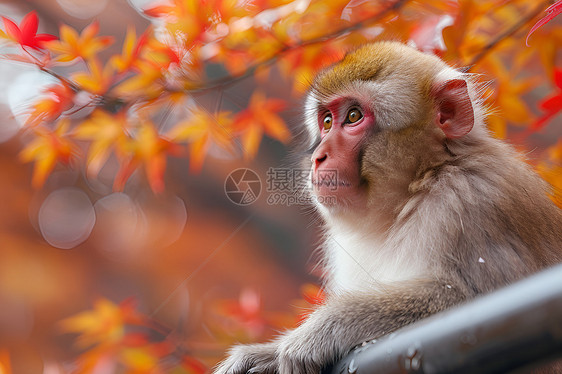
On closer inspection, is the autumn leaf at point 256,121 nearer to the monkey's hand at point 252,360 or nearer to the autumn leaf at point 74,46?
the autumn leaf at point 74,46

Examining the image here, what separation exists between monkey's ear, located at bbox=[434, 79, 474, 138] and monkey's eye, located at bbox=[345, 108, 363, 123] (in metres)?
0.27

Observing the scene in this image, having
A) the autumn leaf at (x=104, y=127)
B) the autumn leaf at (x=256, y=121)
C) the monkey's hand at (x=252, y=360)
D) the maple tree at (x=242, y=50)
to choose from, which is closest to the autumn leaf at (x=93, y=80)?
the maple tree at (x=242, y=50)

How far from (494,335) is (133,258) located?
4337mm

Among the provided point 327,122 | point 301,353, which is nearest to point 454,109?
point 327,122

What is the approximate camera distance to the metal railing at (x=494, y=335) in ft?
2.41

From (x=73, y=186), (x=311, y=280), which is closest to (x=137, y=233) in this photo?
(x=73, y=186)

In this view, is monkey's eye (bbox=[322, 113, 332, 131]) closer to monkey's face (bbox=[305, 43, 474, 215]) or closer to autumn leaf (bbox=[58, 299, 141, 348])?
monkey's face (bbox=[305, 43, 474, 215])

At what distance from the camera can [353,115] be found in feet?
6.67

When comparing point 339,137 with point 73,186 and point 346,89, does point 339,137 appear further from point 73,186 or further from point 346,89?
point 73,186

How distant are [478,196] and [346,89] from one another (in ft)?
2.12

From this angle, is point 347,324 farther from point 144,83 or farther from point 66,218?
point 66,218

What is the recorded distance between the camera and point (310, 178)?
2.08m

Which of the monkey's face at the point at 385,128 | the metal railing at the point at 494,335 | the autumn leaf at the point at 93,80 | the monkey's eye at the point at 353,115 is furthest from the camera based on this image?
the autumn leaf at the point at 93,80

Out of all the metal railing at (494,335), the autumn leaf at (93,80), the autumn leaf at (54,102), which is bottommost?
the autumn leaf at (54,102)
